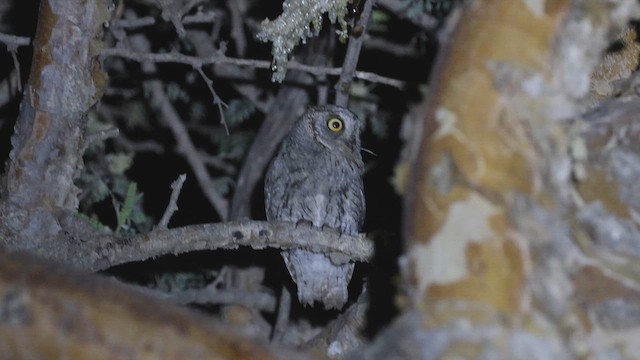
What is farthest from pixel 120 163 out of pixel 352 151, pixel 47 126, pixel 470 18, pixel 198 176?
pixel 470 18

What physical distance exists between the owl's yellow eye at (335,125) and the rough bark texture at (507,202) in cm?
250

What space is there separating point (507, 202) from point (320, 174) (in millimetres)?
2596

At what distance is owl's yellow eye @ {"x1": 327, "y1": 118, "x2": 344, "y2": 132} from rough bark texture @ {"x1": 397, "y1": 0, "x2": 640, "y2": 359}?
2499mm

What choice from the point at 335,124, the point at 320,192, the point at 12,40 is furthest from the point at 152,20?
the point at 320,192

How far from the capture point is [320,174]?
→ 13.9 ft

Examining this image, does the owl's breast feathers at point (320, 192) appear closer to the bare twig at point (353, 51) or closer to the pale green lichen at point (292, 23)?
the bare twig at point (353, 51)

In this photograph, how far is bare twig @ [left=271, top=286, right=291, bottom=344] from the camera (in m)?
4.38

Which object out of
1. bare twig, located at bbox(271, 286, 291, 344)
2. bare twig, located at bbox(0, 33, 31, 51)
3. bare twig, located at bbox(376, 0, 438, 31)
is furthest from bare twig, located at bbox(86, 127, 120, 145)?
bare twig, located at bbox(376, 0, 438, 31)

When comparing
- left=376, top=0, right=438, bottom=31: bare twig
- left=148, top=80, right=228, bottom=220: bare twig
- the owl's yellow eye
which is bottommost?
left=148, top=80, right=228, bottom=220: bare twig

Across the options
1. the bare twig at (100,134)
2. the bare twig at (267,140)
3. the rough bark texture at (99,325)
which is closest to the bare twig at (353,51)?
the bare twig at (267,140)

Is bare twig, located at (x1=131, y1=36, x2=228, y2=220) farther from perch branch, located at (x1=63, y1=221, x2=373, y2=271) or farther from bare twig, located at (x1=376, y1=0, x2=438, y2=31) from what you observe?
perch branch, located at (x1=63, y1=221, x2=373, y2=271)

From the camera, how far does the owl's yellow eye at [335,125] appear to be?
4.25 m

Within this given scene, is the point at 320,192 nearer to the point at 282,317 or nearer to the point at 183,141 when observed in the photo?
the point at 282,317

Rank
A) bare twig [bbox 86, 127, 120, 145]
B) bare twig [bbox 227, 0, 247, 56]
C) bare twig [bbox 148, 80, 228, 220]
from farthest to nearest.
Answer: bare twig [bbox 148, 80, 228, 220]
bare twig [bbox 227, 0, 247, 56]
bare twig [bbox 86, 127, 120, 145]
